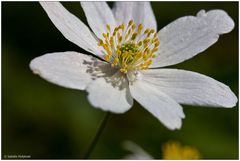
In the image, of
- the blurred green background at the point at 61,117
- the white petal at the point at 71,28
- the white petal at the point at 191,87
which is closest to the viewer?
the white petal at the point at 191,87

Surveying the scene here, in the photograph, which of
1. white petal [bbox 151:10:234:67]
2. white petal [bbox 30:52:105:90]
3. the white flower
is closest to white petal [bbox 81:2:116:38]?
the white flower

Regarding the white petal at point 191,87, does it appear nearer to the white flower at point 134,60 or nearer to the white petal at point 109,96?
the white flower at point 134,60

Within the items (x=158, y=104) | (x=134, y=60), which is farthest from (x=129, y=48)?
(x=158, y=104)

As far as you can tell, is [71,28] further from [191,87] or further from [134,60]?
[191,87]

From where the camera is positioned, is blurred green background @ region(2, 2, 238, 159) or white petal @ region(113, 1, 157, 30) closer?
white petal @ region(113, 1, 157, 30)

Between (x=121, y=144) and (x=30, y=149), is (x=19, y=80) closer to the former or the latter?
(x=30, y=149)

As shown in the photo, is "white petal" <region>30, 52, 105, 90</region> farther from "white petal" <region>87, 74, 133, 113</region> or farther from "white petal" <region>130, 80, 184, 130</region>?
"white petal" <region>130, 80, 184, 130</region>

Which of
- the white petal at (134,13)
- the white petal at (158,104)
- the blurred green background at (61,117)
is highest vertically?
the white petal at (134,13)

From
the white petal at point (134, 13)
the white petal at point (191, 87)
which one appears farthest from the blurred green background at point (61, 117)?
the white petal at point (191, 87)
